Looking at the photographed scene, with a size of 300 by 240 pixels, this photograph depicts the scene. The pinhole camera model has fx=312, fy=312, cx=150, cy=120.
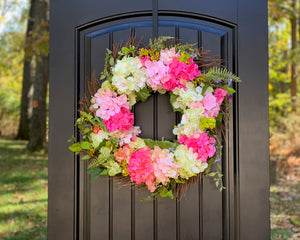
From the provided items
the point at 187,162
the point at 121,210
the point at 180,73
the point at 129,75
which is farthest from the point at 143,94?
the point at 121,210

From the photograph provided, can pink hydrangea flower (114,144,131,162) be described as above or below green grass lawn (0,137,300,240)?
above

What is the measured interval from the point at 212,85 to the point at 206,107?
0.15 meters

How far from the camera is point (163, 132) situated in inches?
74.3

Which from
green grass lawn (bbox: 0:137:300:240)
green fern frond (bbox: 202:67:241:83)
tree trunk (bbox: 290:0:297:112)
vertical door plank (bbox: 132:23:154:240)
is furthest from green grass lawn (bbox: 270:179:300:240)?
tree trunk (bbox: 290:0:297:112)

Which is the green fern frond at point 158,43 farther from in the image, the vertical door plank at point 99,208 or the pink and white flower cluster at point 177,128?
the vertical door plank at point 99,208

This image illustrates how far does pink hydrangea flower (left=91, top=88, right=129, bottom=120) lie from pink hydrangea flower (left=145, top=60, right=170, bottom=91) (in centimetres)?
19

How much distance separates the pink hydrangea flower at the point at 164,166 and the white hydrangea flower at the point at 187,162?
3 cm

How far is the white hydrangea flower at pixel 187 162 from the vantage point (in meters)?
1.72

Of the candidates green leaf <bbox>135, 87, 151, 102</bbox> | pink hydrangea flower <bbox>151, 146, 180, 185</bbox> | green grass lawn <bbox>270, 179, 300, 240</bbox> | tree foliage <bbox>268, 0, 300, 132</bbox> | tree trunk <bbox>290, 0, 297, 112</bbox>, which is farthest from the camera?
tree trunk <bbox>290, 0, 297, 112</bbox>

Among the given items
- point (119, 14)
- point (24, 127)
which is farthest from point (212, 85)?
point (24, 127)

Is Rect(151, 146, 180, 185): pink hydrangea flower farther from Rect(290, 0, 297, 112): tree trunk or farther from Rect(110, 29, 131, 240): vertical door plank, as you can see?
Rect(290, 0, 297, 112): tree trunk

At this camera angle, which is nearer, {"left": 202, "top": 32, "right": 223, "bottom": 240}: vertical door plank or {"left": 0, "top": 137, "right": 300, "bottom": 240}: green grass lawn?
{"left": 202, "top": 32, "right": 223, "bottom": 240}: vertical door plank

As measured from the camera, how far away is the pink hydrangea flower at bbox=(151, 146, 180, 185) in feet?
5.65

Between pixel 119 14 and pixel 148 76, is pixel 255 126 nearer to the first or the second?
pixel 148 76
